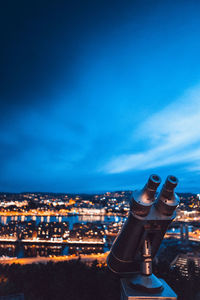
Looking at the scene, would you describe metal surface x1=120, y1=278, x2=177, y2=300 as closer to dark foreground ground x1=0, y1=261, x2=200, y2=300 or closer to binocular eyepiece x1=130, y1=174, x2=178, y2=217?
binocular eyepiece x1=130, y1=174, x2=178, y2=217

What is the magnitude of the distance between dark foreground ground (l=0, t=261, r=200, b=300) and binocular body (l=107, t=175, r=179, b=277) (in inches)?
97.8

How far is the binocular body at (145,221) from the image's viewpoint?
1857 millimetres

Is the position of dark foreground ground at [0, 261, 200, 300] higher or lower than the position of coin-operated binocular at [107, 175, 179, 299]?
lower

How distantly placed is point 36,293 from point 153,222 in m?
3.93

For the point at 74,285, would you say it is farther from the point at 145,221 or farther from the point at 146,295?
the point at 145,221

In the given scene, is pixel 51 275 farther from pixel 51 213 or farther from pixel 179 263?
pixel 51 213

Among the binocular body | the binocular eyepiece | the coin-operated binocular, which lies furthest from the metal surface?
the binocular eyepiece

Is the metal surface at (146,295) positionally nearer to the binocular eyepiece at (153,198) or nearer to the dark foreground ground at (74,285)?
the binocular eyepiece at (153,198)

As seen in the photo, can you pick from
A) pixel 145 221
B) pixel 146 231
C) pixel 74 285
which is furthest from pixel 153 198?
pixel 74 285

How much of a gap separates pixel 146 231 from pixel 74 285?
3.47 metres

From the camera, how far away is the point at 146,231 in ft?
6.54

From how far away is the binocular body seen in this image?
1857mm

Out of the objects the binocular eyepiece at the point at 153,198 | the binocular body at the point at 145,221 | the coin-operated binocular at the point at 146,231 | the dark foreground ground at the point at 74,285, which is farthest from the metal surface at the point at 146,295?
the dark foreground ground at the point at 74,285

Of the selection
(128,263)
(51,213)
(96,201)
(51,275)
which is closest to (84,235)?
(51,275)
